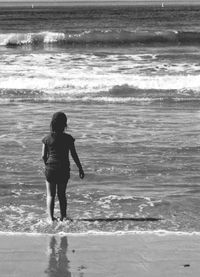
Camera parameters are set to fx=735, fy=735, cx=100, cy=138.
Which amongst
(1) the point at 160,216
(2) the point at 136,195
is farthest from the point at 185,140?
(1) the point at 160,216

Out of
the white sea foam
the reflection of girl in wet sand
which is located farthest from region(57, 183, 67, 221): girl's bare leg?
the white sea foam

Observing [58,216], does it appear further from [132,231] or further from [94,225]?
[132,231]

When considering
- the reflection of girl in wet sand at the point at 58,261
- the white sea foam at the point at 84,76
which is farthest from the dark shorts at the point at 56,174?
the white sea foam at the point at 84,76

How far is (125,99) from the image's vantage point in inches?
741

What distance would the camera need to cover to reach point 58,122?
7867 mm

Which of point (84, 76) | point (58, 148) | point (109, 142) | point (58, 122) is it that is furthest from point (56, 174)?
point (84, 76)

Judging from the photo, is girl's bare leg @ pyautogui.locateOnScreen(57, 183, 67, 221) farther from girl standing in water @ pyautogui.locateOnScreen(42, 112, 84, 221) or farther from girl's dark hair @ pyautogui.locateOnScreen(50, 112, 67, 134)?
girl's dark hair @ pyautogui.locateOnScreen(50, 112, 67, 134)

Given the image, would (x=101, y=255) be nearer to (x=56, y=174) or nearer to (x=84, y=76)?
(x=56, y=174)

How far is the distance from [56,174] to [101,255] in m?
1.59

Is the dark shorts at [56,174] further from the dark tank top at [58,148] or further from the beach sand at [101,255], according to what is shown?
the beach sand at [101,255]

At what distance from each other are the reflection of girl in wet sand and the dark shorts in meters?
0.99

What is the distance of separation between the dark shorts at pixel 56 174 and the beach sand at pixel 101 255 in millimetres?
841

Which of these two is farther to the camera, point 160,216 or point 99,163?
point 99,163

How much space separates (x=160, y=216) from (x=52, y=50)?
1177 inches
